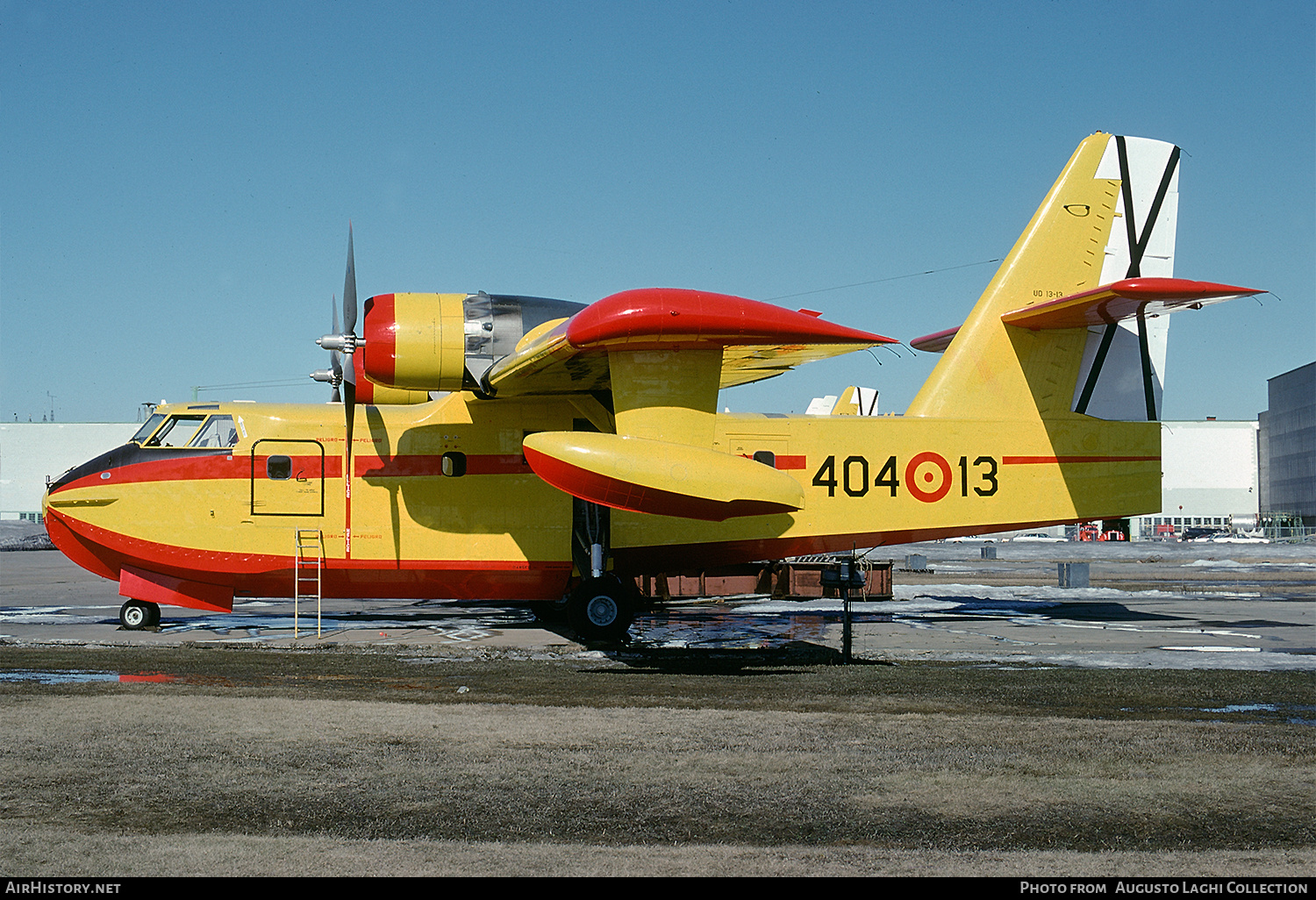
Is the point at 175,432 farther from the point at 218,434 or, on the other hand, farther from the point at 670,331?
the point at 670,331

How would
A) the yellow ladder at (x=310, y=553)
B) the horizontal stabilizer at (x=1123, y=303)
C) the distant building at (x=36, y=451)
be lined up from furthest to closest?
the distant building at (x=36, y=451) < the yellow ladder at (x=310, y=553) < the horizontal stabilizer at (x=1123, y=303)

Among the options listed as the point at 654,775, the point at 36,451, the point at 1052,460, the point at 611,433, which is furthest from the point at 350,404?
the point at 36,451

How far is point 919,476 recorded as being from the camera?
1722 centimetres

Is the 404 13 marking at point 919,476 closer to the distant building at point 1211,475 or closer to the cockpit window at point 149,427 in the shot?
the cockpit window at point 149,427

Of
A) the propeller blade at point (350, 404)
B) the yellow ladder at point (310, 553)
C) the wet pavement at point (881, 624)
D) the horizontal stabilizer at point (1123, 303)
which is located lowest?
the wet pavement at point (881, 624)

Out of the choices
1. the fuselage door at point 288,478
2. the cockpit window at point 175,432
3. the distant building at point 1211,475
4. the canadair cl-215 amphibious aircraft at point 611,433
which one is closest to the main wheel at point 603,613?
the canadair cl-215 amphibious aircraft at point 611,433

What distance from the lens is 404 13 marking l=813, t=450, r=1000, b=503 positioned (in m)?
17.2

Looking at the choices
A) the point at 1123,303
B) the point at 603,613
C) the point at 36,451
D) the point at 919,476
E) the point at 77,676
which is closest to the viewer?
the point at 77,676

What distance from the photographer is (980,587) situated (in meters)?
27.9

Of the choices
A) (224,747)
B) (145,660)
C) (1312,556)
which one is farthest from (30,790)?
(1312,556)

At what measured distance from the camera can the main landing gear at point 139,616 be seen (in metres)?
17.4

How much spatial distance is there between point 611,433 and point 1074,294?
8.03m

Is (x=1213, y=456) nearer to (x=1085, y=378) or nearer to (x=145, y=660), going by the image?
(x=1085, y=378)

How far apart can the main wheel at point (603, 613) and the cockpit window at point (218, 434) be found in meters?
6.33
